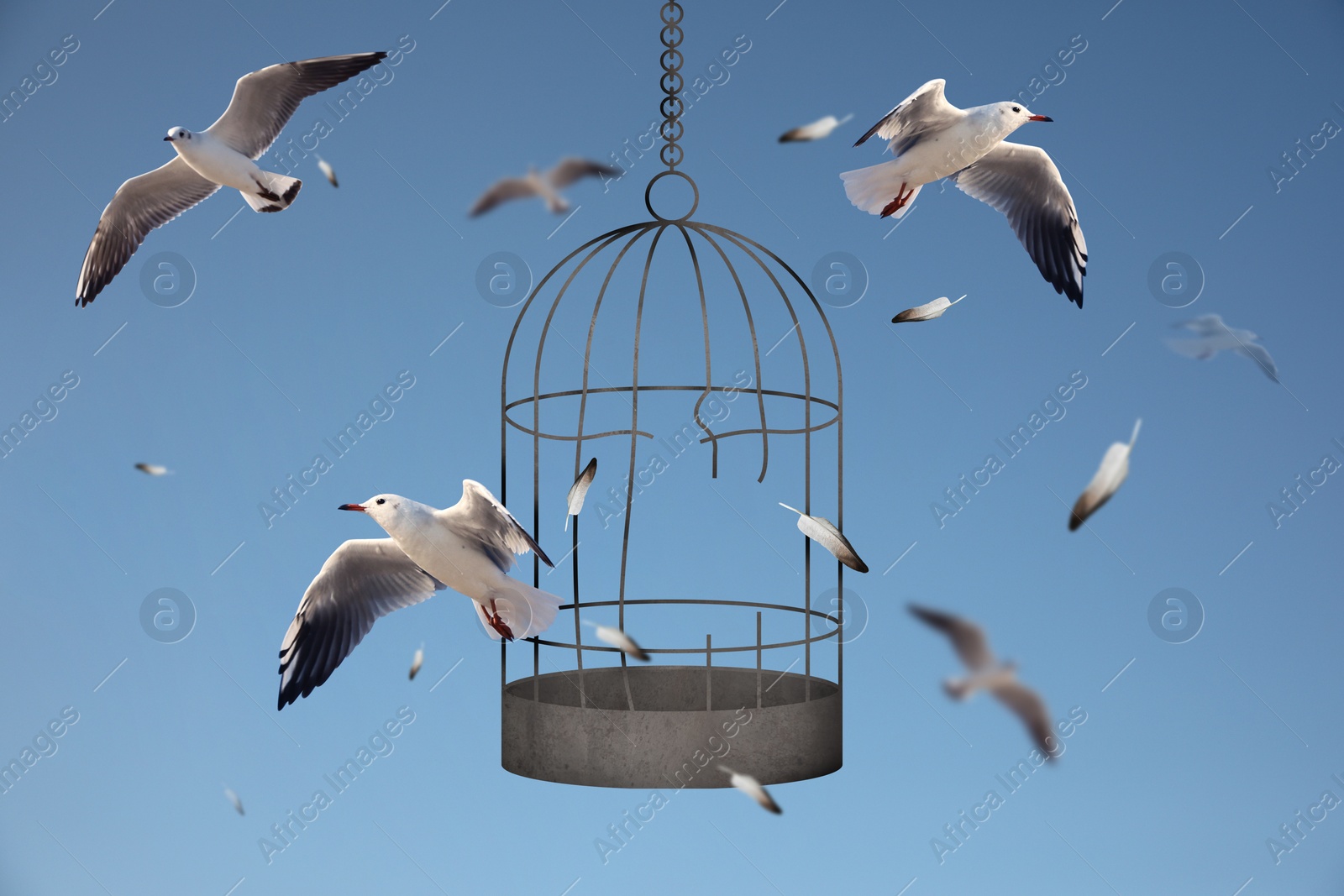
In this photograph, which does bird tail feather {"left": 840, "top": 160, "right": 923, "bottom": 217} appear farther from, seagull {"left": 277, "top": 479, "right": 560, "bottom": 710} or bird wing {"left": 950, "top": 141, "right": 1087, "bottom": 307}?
seagull {"left": 277, "top": 479, "right": 560, "bottom": 710}

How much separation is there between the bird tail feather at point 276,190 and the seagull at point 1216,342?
84.2 inches

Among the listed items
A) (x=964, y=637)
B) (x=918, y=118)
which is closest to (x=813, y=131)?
(x=918, y=118)

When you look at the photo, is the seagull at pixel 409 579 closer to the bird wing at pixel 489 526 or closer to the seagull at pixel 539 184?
the bird wing at pixel 489 526

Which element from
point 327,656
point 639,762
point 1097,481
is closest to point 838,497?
point 1097,481

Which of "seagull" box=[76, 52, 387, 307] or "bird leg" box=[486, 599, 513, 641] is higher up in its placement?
"seagull" box=[76, 52, 387, 307]

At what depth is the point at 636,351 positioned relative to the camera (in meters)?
2.79

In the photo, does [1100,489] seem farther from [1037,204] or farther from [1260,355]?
[1037,204]

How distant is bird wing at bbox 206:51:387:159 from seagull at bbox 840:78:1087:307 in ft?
4.11

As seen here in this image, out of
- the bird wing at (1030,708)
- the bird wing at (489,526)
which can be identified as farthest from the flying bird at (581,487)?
the bird wing at (1030,708)

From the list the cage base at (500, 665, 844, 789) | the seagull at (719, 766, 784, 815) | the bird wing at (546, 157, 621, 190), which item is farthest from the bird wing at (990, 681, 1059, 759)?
the bird wing at (546, 157, 621, 190)

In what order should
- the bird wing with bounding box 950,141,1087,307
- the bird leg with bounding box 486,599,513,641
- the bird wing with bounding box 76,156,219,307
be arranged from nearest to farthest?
the bird leg with bounding box 486,599,513,641 → the bird wing with bounding box 950,141,1087,307 → the bird wing with bounding box 76,156,219,307

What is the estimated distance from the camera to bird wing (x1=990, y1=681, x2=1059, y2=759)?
Result: 110 inches

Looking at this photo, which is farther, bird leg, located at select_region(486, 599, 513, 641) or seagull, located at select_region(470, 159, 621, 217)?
seagull, located at select_region(470, 159, 621, 217)

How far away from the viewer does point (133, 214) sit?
361cm
